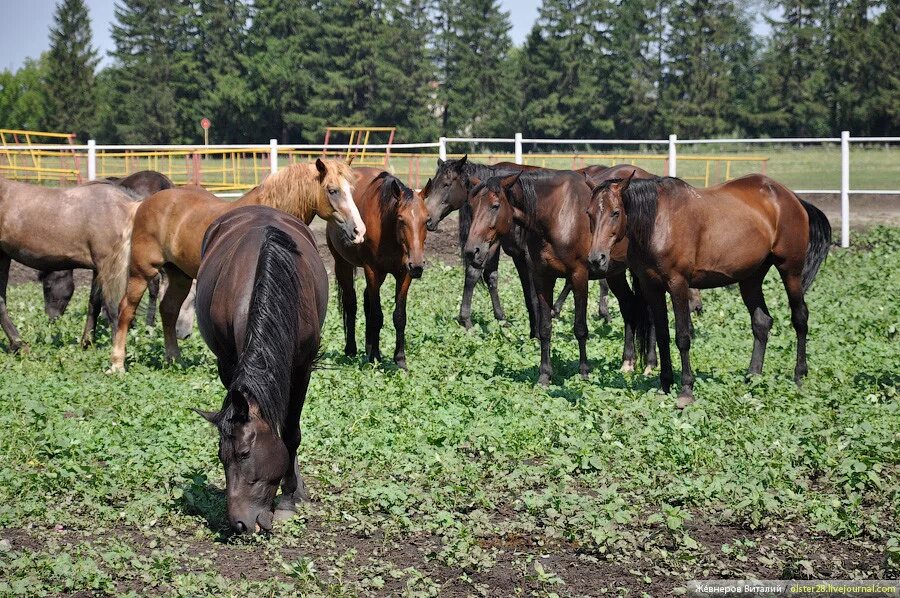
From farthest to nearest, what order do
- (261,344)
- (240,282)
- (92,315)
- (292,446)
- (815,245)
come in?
(92,315), (815,245), (292,446), (240,282), (261,344)

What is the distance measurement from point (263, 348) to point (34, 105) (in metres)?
74.1

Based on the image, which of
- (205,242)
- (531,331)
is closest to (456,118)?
(531,331)

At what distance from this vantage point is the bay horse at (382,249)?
9062mm

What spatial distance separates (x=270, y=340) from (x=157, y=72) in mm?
65275

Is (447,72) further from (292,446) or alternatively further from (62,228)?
(292,446)

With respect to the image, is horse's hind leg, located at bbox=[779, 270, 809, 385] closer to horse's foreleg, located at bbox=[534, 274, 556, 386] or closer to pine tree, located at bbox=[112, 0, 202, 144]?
horse's foreleg, located at bbox=[534, 274, 556, 386]

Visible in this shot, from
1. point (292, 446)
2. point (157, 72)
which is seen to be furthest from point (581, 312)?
point (157, 72)

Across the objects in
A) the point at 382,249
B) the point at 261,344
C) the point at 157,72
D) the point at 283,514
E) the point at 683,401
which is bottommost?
the point at 283,514

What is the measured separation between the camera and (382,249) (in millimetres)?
9531

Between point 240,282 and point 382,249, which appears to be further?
point 382,249

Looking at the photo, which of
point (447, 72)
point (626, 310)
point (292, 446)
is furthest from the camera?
point (447, 72)

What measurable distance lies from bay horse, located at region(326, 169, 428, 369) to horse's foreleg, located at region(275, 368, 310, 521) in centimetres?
331

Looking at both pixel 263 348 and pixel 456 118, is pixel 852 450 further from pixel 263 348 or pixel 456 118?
pixel 456 118

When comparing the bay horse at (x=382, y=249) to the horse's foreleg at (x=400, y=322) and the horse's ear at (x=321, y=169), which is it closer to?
the horse's foreleg at (x=400, y=322)
